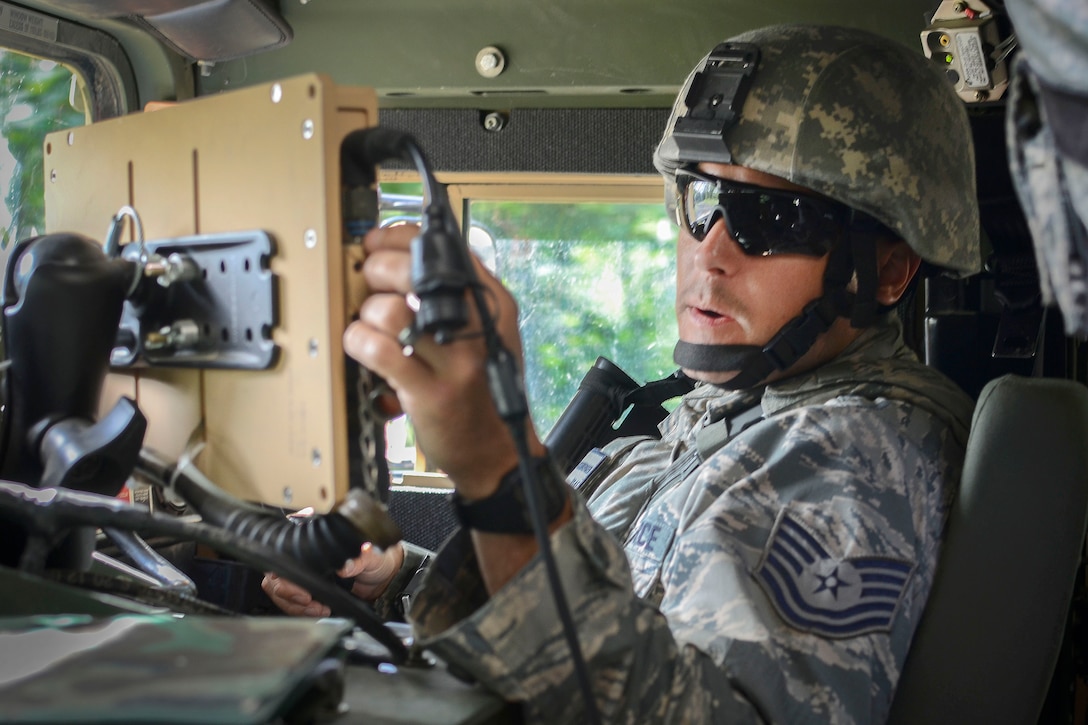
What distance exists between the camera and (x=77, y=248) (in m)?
1.10

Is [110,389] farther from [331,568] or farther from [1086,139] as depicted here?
[1086,139]

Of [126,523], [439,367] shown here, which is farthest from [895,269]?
[126,523]

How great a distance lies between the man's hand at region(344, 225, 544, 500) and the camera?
957mm

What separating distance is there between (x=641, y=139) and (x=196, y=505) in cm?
164

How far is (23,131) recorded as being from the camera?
193cm

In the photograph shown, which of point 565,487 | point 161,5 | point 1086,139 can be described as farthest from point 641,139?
point 1086,139

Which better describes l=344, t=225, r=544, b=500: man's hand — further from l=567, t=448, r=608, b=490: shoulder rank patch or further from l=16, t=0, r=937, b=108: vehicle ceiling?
l=16, t=0, r=937, b=108: vehicle ceiling

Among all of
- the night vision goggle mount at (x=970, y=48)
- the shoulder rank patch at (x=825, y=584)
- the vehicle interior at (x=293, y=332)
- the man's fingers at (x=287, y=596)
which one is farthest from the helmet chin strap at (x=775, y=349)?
the man's fingers at (x=287, y=596)

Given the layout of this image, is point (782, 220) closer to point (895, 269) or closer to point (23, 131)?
point (895, 269)

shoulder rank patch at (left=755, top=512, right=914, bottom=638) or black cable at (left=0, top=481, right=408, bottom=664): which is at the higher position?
black cable at (left=0, top=481, right=408, bottom=664)

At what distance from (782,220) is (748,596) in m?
0.67

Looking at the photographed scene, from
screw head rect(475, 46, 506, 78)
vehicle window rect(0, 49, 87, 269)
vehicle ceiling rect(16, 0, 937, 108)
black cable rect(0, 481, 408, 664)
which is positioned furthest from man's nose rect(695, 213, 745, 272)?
vehicle window rect(0, 49, 87, 269)

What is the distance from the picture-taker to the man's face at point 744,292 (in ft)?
5.55

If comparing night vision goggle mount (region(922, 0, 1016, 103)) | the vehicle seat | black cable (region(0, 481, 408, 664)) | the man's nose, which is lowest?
the vehicle seat
